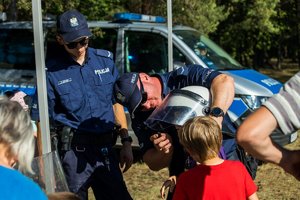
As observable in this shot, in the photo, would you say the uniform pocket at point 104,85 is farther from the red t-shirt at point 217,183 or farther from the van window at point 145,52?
the van window at point 145,52

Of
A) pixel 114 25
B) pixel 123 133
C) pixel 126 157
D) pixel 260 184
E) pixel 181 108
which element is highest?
pixel 114 25

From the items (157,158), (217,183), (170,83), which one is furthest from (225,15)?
(217,183)

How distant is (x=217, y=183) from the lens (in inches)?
121

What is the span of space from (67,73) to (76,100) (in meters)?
0.21

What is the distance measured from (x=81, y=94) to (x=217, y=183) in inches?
53.2

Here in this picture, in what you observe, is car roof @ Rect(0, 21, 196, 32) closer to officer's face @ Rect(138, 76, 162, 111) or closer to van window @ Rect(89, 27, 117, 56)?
van window @ Rect(89, 27, 117, 56)

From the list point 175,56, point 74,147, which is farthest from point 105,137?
point 175,56

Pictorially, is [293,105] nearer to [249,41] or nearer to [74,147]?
[74,147]

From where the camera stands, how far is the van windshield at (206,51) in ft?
25.6

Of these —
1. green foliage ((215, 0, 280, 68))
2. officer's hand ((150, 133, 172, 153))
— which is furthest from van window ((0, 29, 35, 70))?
green foliage ((215, 0, 280, 68))

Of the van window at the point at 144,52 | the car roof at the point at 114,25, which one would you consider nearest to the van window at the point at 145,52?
the van window at the point at 144,52

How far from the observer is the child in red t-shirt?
299cm

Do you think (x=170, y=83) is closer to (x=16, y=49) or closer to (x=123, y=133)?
(x=123, y=133)

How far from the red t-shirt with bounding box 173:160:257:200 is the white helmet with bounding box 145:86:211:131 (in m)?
0.30
